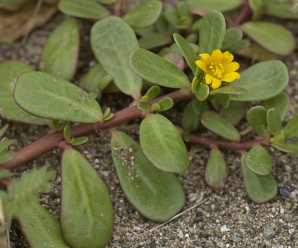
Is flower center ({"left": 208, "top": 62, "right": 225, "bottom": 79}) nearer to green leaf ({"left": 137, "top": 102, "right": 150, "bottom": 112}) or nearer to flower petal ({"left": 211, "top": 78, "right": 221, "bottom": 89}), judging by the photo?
flower petal ({"left": 211, "top": 78, "right": 221, "bottom": 89})

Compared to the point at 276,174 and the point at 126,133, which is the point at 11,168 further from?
the point at 276,174

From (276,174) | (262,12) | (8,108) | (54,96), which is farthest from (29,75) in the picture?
(262,12)

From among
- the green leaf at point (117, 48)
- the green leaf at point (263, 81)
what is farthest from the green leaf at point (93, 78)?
the green leaf at point (263, 81)

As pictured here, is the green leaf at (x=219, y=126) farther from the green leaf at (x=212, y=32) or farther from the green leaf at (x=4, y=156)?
the green leaf at (x=4, y=156)

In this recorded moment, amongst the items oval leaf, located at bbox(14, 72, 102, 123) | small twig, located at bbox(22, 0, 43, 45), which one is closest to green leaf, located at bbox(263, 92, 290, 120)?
oval leaf, located at bbox(14, 72, 102, 123)

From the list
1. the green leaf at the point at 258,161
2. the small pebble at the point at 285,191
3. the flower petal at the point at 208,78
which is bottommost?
the small pebble at the point at 285,191
